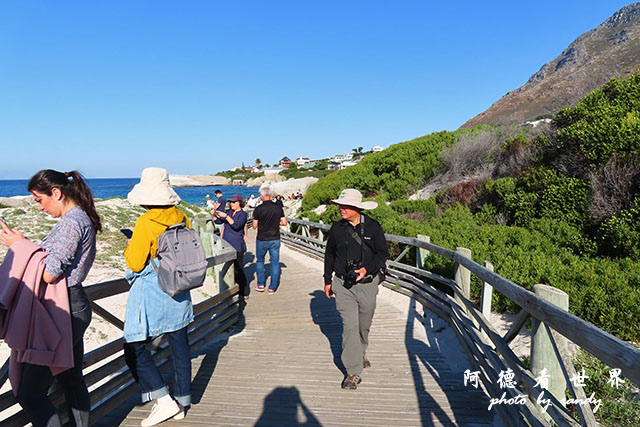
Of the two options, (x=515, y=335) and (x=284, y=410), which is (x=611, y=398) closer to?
(x=515, y=335)

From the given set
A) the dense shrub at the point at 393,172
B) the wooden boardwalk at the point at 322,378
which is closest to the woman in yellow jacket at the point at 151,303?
the wooden boardwalk at the point at 322,378

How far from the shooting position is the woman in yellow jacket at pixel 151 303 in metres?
2.84

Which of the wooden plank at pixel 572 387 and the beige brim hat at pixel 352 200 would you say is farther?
the beige brim hat at pixel 352 200

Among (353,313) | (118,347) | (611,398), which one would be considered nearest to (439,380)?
(353,313)

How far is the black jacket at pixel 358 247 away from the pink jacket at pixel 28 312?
7.54 feet

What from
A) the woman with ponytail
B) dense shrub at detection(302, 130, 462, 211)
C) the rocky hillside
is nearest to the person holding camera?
the woman with ponytail

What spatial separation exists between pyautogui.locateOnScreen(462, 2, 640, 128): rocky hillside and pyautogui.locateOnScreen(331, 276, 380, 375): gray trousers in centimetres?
1508

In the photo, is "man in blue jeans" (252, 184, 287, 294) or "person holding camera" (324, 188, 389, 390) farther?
"man in blue jeans" (252, 184, 287, 294)

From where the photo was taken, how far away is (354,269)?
3822 millimetres

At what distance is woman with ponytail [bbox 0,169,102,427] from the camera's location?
7.59ft

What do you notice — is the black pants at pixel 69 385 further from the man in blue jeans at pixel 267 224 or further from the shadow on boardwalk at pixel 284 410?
the man in blue jeans at pixel 267 224

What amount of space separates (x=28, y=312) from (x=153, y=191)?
3.56 ft

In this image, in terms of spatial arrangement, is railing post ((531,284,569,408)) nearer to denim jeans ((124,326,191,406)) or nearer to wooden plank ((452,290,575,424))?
wooden plank ((452,290,575,424))

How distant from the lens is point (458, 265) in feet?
17.1
